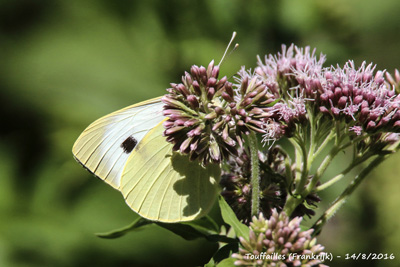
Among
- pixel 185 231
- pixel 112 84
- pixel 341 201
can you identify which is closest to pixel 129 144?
pixel 185 231

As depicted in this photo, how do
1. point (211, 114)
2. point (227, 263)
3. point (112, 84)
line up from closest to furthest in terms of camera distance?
point (227, 263)
point (211, 114)
point (112, 84)

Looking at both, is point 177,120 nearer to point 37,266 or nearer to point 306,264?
point 306,264

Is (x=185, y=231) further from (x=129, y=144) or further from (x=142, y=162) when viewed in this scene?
(x=129, y=144)

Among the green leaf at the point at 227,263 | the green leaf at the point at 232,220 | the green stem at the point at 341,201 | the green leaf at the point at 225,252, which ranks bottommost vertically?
the green leaf at the point at 227,263

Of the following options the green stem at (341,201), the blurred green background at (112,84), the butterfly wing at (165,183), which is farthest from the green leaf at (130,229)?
the blurred green background at (112,84)

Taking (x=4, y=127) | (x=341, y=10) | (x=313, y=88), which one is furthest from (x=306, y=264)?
(x=341, y=10)

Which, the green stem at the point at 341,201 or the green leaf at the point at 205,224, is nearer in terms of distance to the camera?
the green stem at the point at 341,201

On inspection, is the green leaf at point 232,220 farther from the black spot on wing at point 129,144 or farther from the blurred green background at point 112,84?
the blurred green background at point 112,84
